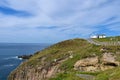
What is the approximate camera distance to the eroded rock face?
3850 cm

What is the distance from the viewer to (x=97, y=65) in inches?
1564

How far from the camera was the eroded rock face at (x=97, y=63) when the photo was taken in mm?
38500

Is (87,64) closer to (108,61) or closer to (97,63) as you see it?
(97,63)

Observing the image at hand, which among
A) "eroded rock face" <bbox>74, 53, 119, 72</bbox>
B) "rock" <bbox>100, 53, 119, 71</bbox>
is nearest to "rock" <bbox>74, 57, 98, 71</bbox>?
"eroded rock face" <bbox>74, 53, 119, 72</bbox>

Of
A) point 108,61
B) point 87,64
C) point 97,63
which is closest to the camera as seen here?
point 108,61

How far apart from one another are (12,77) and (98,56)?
32.0 metres

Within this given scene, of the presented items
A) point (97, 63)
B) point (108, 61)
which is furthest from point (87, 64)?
point (108, 61)

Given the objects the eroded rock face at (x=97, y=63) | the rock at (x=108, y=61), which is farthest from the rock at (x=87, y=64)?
the rock at (x=108, y=61)

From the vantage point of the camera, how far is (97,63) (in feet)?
131

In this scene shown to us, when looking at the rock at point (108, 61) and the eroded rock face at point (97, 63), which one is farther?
the eroded rock face at point (97, 63)

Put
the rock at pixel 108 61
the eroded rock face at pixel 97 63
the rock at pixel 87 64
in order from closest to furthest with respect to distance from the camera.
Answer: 1. the rock at pixel 108 61
2. the eroded rock face at pixel 97 63
3. the rock at pixel 87 64

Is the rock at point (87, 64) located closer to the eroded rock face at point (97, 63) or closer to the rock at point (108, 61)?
the eroded rock face at point (97, 63)

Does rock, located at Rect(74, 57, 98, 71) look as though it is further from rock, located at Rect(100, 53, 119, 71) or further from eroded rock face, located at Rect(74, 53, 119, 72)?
rock, located at Rect(100, 53, 119, 71)

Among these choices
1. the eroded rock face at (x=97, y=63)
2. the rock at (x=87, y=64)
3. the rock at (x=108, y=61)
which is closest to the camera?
the rock at (x=108, y=61)
